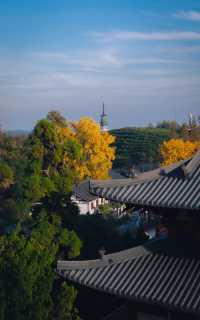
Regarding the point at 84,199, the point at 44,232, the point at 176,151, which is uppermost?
the point at 176,151

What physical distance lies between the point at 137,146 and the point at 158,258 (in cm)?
7910

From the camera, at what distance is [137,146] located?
87.8m

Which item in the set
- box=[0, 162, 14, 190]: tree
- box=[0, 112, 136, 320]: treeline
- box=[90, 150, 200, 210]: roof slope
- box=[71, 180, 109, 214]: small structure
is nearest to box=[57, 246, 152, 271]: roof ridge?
box=[0, 112, 136, 320]: treeline

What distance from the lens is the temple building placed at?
27.3 ft

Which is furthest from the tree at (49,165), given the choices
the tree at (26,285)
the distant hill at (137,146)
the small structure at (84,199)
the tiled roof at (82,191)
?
the distant hill at (137,146)

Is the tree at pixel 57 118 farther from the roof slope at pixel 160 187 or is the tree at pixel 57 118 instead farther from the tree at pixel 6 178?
the roof slope at pixel 160 187

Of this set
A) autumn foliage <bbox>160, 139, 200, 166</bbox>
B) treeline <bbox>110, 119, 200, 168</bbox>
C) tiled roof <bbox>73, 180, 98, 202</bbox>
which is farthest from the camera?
treeline <bbox>110, 119, 200, 168</bbox>

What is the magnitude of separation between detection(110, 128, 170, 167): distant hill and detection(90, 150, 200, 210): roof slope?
6878cm

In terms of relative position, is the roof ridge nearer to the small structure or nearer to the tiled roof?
the small structure

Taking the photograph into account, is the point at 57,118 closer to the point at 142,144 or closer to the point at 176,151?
the point at 176,151

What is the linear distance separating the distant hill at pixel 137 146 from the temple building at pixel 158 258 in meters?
68.9

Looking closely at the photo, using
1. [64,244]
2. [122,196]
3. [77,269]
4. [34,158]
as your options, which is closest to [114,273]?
[77,269]

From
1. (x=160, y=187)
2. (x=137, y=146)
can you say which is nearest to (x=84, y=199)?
(x=160, y=187)

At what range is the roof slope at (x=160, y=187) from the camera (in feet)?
28.1
